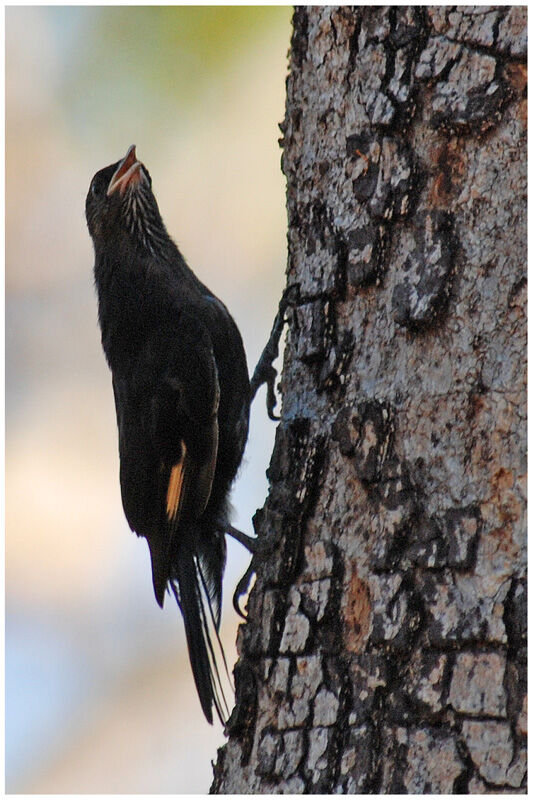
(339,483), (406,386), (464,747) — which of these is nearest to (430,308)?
(406,386)

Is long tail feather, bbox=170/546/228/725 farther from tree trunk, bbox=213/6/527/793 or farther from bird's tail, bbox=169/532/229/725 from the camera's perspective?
tree trunk, bbox=213/6/527/793

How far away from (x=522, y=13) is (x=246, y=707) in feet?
5.40

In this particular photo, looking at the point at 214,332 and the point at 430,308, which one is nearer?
the point at 430,308

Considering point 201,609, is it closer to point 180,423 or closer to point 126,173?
point 180,423

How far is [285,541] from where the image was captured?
2.29m

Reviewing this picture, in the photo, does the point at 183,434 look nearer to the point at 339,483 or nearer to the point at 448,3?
the point at 339,483

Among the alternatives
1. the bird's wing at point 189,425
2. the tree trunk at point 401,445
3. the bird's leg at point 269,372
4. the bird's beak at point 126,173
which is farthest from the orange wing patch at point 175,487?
the bird's beak at point 126,173

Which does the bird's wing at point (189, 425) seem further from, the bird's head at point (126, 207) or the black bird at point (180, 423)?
the bird's head at point (126, 207)

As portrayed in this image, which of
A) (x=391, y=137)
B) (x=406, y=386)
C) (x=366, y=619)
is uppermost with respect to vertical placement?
(x=391, y=137)

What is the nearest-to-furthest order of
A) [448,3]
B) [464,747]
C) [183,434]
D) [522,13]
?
[464,747] < [522,13] < [448,3] < [183,434]

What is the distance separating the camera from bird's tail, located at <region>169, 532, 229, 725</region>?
10.5 feet

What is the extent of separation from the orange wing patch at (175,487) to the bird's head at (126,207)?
1072 mm

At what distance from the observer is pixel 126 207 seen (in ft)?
13.6

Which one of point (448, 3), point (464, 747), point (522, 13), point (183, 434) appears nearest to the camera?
point (464, 747)
